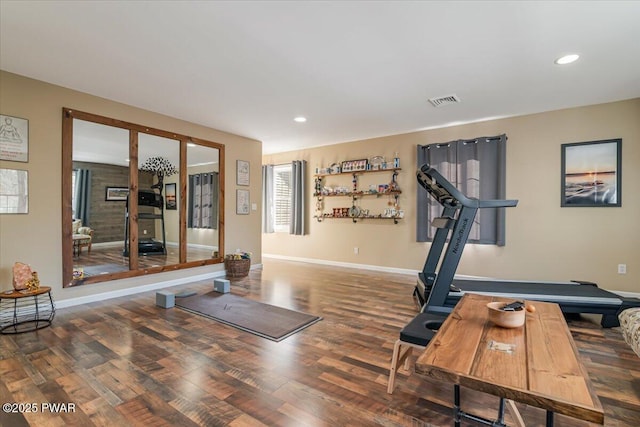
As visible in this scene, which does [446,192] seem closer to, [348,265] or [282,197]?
[348,265]

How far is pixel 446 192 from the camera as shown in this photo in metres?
3.03

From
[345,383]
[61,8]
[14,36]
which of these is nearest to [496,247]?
[345,383]

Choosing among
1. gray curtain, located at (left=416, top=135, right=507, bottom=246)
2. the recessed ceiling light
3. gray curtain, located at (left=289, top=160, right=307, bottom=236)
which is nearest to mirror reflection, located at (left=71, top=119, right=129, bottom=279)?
gray curtain, located at (left=289, top=160, right=307, bottom=236)

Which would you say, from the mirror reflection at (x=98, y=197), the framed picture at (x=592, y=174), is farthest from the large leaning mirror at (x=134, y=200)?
the framed picture at (x=592, y=174)

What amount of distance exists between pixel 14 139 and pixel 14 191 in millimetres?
535

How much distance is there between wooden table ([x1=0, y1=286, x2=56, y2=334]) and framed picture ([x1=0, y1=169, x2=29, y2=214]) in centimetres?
86

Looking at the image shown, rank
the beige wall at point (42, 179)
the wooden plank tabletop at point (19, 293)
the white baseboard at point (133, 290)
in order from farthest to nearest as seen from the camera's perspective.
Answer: the white baseboard at point (133, 290)
the beige wall at point (42, 179)
the wooden plank tabletop at point (19, 293)

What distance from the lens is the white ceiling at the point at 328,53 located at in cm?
217

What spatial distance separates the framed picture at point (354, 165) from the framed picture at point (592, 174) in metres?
3.00

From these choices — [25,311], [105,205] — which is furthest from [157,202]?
[25,311]

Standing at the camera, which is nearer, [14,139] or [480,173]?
[14,139]

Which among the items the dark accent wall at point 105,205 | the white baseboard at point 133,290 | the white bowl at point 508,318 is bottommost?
the white baseboard at point 133,290

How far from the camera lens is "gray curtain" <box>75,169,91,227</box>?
3615 millimetres

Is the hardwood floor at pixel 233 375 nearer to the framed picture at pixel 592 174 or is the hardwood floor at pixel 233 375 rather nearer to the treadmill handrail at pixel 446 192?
the treadmill handrail at pixel 446 192
